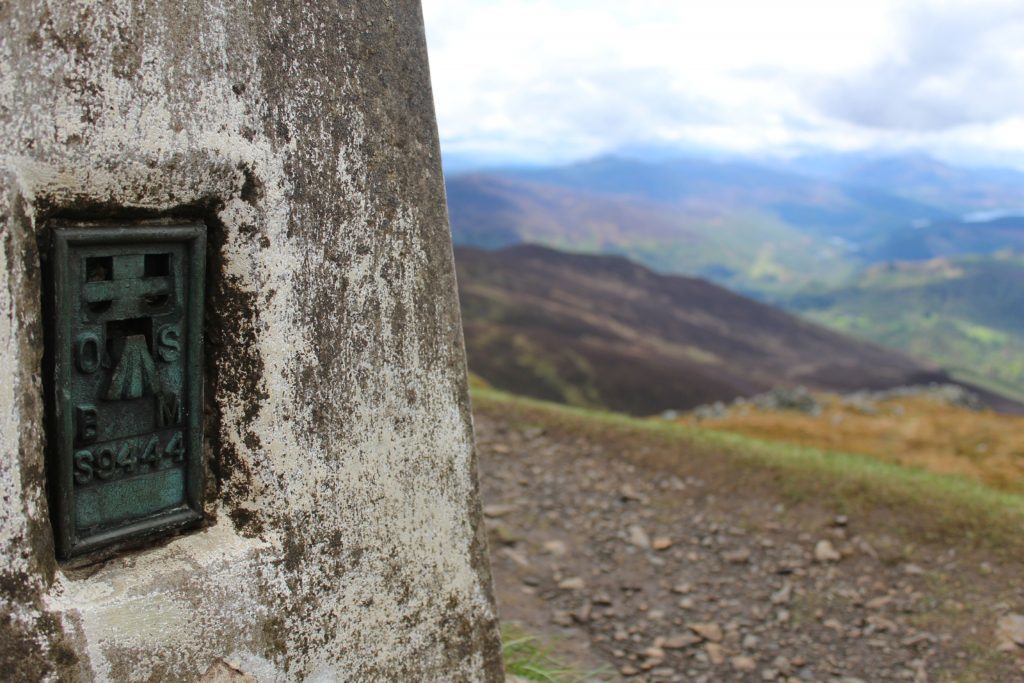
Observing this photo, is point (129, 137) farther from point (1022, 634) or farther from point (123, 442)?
point (1022, 634)

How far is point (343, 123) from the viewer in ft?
9.46

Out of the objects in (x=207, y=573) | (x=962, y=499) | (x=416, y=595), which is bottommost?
(x=962, y=499)

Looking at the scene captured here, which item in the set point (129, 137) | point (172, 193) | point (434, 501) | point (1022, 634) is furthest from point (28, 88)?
point (1022, 634)

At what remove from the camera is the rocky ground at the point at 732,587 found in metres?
5.70

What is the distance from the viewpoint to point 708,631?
20.1 ft

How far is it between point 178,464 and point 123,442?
0.64 ft

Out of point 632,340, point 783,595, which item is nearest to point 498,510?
point 783,595

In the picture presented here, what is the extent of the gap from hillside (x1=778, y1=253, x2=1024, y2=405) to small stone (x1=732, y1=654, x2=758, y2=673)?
13297 cm

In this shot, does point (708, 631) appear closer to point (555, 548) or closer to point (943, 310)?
point (555, 548)

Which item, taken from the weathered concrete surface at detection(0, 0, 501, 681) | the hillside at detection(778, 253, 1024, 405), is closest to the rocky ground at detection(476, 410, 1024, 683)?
the weathered concrete surface at detection(0, 0, 501, 681)

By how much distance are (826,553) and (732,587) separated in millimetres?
888

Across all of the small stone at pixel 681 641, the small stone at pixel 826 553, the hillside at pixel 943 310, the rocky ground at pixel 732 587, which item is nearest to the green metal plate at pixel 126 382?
the rocky ground at pixel 732 587

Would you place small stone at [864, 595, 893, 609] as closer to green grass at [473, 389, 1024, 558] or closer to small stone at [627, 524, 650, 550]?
green grass at [473, 389, 1024, 558]

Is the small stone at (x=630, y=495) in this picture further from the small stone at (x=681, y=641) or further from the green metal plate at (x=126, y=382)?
the green metal plate at (x=126, y=382)
